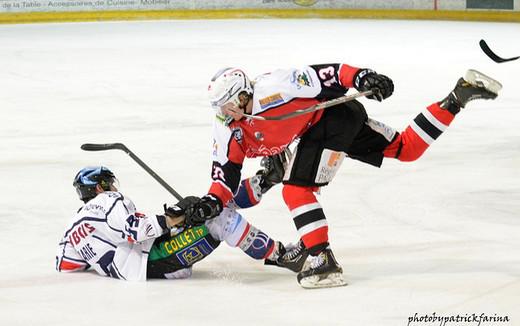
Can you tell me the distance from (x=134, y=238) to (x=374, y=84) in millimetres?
967

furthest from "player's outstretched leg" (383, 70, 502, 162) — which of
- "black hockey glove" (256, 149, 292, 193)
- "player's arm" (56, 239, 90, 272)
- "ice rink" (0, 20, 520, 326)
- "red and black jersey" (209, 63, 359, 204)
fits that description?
"player's arm" (56, 239, 90, 272)

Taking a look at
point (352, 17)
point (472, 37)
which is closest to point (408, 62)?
point (472, 37)

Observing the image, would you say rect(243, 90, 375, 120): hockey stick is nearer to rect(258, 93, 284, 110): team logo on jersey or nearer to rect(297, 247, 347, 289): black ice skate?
rect(258, 93, 284, 110): team logo on jersey

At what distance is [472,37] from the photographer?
42.0ft

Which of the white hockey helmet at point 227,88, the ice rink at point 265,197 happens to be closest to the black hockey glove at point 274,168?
the ice rink at point 265,197

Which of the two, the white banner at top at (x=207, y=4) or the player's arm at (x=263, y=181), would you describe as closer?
the player's arm at (x=263, y=181)

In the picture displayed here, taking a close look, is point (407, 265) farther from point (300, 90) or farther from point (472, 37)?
point (472, 37)

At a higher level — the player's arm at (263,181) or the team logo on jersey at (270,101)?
the team logo on jersey at (270,101)

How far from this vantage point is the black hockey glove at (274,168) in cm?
420

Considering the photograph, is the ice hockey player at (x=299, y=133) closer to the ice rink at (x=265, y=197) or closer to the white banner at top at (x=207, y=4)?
the ice rink at (x=265, y=197)

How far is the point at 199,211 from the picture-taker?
3695 mm

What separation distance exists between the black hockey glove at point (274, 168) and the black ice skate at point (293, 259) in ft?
0.97

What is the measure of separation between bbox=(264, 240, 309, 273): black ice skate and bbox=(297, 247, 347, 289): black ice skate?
0.18 meters

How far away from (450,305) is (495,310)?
150 mm
